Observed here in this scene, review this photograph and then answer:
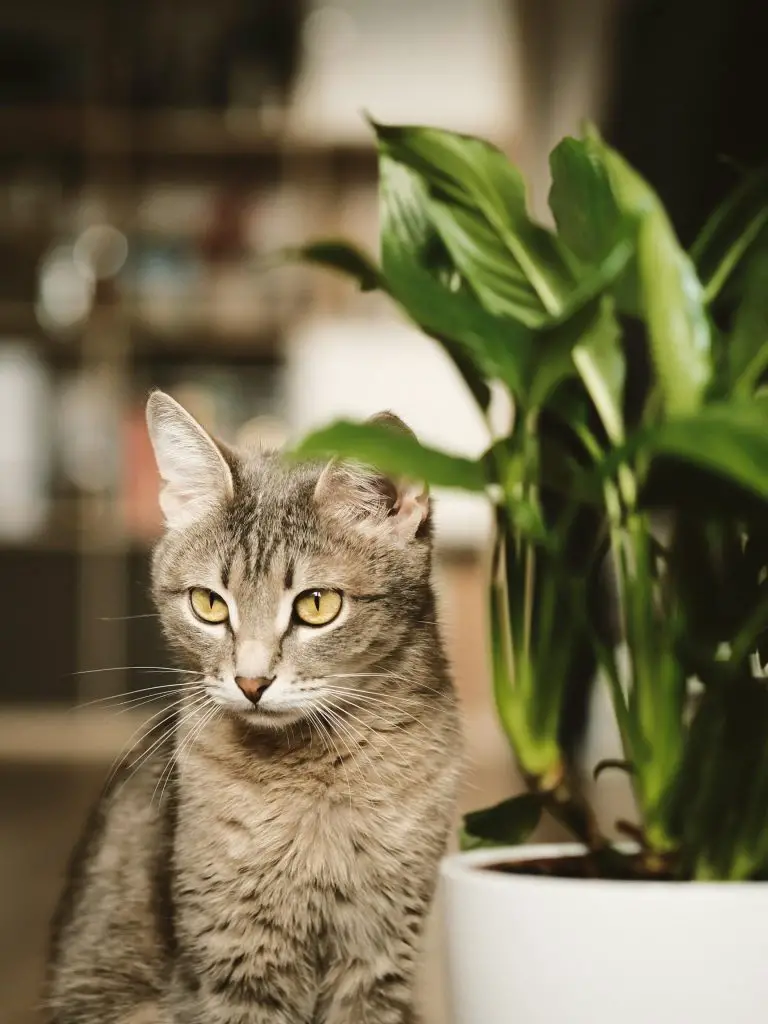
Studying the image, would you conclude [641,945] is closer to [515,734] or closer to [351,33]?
[515,734]

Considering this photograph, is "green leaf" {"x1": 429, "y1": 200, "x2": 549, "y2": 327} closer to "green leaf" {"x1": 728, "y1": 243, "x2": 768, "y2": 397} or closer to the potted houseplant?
the potted houseplant

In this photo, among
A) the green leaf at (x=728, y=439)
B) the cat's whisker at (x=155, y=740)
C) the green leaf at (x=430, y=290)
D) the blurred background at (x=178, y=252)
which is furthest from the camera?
the blurred background at (x=178, y=252)

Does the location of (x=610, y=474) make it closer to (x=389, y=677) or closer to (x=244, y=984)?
(x=389, y=677)

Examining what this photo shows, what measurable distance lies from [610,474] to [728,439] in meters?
0.15

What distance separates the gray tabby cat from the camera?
0.84m

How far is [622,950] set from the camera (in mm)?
712

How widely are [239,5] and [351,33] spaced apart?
0.43 meters

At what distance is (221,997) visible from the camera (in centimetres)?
84

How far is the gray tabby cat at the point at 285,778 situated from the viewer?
0.84 m

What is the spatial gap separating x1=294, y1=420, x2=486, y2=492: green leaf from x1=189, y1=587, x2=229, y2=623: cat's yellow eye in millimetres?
296

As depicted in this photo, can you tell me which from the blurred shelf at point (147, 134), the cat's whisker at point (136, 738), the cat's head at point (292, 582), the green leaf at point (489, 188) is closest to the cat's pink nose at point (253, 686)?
the cat's head at point (292, 582)

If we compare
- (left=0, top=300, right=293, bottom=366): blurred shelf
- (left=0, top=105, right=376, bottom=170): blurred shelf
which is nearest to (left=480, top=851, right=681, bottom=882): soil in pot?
(left=0, top=300, right=293, bottom=366): blurred shelf

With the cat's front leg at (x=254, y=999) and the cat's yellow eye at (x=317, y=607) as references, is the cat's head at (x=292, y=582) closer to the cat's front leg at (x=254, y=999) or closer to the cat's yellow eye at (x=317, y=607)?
the cat's yellow eye at (x=317, y=607)

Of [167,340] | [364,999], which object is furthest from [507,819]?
[167,340]
